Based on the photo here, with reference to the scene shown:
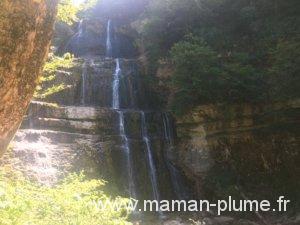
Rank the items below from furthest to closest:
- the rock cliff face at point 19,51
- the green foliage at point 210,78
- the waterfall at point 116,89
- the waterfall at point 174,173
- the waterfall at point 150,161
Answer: the waterfall at point 116,89 < the waterfall at point 174,173 < the waterfall at point 150,161 < the green foliage at point 210,78 < the rock cliff face at point 19,51

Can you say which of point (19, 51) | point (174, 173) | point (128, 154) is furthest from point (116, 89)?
point (19, 51)

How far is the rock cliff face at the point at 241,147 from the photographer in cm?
1311

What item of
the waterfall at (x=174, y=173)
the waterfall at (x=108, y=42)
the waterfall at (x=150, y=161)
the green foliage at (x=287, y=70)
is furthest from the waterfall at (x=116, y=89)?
the green foliage at (x=287, y=70)

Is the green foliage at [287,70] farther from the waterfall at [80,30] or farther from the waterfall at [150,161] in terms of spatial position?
the waterfall at [80,30]

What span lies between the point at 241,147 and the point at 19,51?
37.9ft

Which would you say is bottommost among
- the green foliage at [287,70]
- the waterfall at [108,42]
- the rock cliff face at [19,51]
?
the rock cliff face at [19,51]

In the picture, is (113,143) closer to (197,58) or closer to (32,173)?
(32,173)

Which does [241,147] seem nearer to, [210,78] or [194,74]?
[210,78]

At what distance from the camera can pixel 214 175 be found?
1327cm

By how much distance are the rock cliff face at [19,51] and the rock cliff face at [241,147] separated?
396 inches

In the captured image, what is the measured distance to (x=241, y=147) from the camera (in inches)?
544

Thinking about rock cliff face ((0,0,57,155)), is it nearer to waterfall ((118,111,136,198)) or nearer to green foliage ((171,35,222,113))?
waterfall ((118,111,136,198))

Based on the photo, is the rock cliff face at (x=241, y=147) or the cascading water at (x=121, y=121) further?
the cascading water at (x=121, y=121)

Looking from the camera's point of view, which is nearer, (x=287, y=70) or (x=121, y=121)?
(x=287, y=70)
